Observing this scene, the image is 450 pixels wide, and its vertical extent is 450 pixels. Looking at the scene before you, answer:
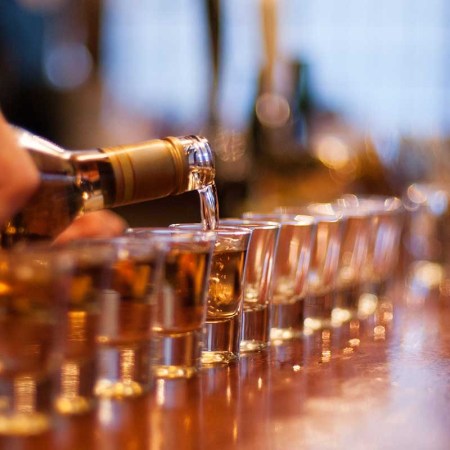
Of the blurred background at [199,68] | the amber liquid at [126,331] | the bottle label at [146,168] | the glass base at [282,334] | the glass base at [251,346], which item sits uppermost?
the blurred background at [199,68]

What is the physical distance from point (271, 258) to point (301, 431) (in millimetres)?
323

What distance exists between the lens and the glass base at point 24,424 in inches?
24.3

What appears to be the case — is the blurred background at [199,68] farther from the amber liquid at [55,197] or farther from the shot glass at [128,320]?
the shot glass at [128,320]

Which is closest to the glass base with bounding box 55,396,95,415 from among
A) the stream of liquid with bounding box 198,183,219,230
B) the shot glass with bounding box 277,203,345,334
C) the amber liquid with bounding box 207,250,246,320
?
the amber liquid with bounding box 207,250,246,320

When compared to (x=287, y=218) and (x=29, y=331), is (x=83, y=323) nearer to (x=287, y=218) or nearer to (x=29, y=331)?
(x=29, y=331)

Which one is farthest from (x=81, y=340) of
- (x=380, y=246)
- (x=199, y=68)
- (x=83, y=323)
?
(x=199, y=68)

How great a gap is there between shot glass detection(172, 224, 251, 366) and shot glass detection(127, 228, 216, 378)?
0.21 feet

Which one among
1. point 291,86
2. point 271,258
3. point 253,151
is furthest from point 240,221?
point 291,86

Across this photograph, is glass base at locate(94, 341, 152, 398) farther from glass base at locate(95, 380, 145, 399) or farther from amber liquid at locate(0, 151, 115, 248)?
amber liquid at locate(0, 151, 115, 248)

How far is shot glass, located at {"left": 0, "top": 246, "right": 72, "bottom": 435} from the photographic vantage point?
1.99ft

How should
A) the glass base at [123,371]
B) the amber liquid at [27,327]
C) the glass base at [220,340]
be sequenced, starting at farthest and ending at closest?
Result: the glass base at [220,340]
the glass base at [123,371]
the amber liquid at [27,327]

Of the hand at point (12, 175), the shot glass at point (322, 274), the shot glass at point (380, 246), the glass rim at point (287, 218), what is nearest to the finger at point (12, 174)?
the hand at point (12, 175)

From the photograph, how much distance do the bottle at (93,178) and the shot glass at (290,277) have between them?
144 mm

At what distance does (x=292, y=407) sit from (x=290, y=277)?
1.13ft
